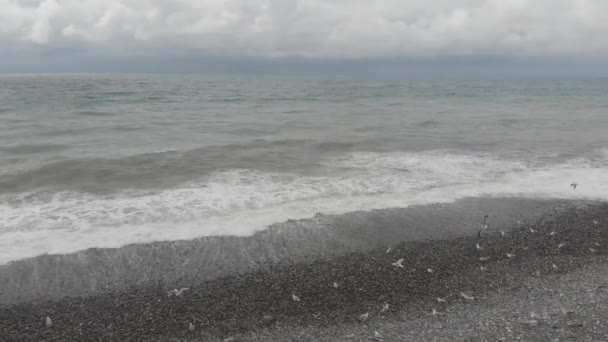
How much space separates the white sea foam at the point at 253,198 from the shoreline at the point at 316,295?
2.91m

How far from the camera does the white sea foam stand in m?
11.4

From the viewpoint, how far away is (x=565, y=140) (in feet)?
88.9

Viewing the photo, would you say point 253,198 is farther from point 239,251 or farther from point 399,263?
point 399,263

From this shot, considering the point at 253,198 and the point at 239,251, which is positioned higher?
the point at 253,198

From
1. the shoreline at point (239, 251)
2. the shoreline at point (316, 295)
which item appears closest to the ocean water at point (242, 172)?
the shoreline at point (239, 251)

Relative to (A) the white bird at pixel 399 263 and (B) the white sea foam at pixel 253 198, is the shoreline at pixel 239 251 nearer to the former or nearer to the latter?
(B) the white sea foam at pixel 253 198

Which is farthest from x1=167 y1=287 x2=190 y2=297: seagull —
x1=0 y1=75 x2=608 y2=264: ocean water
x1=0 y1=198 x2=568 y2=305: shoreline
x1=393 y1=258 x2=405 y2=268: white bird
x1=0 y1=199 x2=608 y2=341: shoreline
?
x1=393 y1=258 x2=405 y2=268: white bird

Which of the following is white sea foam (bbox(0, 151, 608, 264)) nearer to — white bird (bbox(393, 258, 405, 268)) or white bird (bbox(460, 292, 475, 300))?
white bird (bbox(393, 258, 405, 268))

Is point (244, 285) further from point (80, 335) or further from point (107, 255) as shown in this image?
point (107, 255)

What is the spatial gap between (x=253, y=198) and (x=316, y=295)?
693cm

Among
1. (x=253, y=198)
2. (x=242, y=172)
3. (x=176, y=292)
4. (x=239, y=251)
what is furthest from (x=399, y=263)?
(x=242, y=172)

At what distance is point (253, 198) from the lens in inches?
578

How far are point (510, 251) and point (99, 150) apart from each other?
848 inches

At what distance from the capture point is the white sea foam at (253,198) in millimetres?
11422
